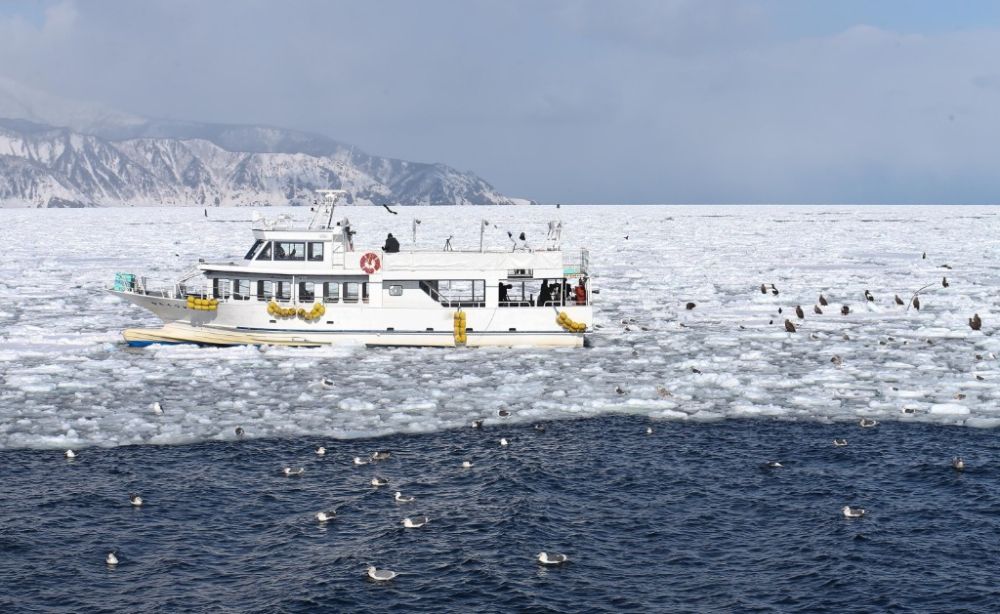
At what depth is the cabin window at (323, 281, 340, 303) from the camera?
43.3 m

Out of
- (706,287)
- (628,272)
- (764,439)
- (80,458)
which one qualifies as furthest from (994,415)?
(628,272)

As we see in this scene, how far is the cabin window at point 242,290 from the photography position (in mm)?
43125

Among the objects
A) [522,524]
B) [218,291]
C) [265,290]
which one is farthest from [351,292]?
[522,524]

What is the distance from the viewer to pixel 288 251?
4328 centimetres

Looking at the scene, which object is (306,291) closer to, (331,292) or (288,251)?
(331,292)

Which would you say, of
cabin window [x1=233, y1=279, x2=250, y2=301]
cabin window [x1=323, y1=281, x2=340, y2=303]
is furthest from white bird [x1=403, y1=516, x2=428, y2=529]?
cabin window [x1=233, y1=279, x2=250, y2=301]

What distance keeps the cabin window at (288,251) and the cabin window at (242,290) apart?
174 cm

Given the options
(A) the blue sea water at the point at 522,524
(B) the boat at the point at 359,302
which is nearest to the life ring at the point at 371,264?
(B) the boat at the point at 359,302

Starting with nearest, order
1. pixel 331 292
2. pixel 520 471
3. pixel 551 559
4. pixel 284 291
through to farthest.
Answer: pixel 551 559 → pixel 520 471 → pixel 284 291 → pixel 331 292

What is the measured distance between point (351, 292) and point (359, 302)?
64 centimetres

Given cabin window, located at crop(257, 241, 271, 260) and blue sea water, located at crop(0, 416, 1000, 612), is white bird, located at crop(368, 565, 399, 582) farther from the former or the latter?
cabin window, located at crop(257, 241, 271, 260)

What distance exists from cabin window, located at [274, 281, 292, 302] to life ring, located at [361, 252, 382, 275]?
11.3ft

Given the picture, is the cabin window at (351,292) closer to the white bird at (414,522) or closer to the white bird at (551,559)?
the white bird at (414,522)

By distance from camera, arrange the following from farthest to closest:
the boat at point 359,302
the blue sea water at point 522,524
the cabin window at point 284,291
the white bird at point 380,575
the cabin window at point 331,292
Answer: the cabin window at point 331,292 → the cabin window at point 284,291 → the boat at point 359,302 → the white bird at point 380,575 → the blue sea water at point 522,524
